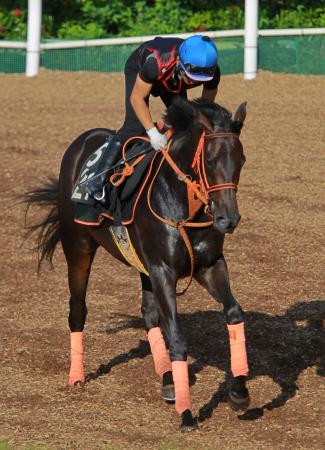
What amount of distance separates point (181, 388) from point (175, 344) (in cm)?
27

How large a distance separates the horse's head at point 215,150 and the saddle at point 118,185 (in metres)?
0.59

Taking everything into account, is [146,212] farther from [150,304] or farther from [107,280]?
[107,280]

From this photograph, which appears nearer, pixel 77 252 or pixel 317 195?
pixel 77 252

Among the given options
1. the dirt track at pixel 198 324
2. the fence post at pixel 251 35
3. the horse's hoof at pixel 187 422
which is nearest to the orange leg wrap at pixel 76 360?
the dirt track at pixel 198 324

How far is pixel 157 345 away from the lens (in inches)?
319

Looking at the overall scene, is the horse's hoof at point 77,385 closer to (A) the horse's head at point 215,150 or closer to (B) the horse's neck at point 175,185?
(B) the horse's neck at point 175,185

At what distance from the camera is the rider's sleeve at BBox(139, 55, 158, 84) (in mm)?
7398

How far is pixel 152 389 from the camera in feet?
26.3

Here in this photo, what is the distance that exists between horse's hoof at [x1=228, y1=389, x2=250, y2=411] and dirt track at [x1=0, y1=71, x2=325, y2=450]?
0.14m

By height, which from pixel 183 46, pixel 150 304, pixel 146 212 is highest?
pixel 183 46

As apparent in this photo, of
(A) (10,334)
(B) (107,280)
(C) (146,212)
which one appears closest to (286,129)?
(B) (107,280)

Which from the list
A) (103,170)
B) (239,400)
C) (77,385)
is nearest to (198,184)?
(103,170)

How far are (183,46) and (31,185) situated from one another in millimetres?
7345

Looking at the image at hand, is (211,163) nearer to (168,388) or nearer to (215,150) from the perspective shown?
(215,150)
